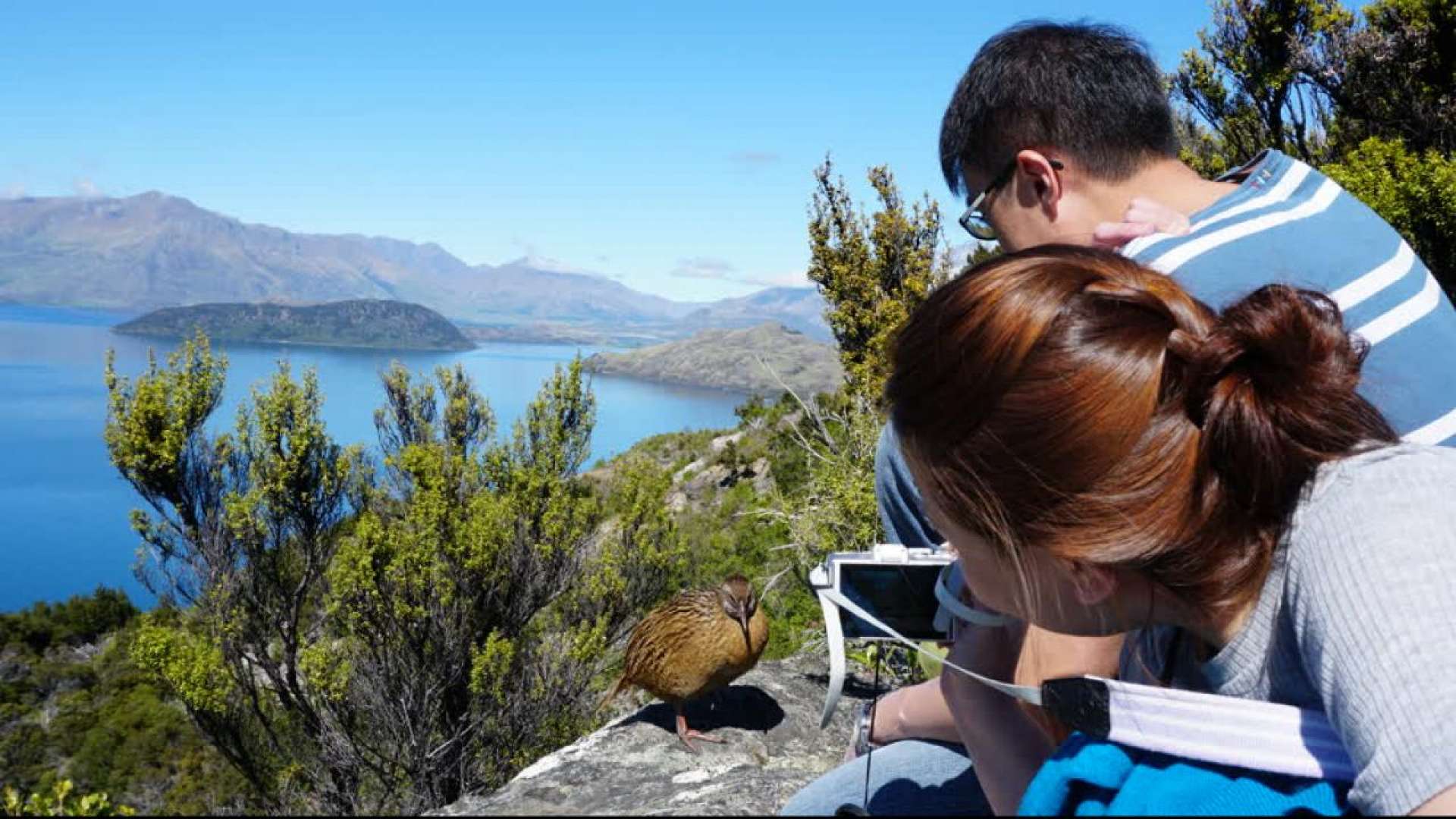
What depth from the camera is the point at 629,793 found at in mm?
2256

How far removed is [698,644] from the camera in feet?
12.7

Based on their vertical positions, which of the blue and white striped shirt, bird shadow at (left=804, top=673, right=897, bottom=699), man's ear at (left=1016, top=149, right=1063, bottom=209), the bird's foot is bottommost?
bird shadow at (left=804, top=673, right=897, bottom=699)

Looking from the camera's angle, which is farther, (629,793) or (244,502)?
(244,502)

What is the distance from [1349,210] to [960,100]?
0.90m

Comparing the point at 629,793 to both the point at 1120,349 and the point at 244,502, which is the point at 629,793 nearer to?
the point at 1120,349

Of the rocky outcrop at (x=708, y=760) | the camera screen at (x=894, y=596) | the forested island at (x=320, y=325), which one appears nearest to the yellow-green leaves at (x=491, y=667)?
the rocky outcrop at (x=708, y=760)

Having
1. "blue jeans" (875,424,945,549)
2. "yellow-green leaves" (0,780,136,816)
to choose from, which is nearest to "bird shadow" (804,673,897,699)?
"blue jeans" (875,424,945,549)

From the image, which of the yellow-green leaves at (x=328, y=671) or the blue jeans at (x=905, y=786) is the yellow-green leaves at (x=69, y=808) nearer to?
the blue jeans at (x=905, y=786)

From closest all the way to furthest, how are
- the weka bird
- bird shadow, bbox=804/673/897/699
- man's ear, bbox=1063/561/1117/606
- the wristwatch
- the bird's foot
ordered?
man's ear, bbox=1063/561/1117/606 → the wristwatch → the bird's foot → the weka bird → bird shadow, bbox=804/673/897/699

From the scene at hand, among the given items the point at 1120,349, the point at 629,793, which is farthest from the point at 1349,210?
the point at 629,793

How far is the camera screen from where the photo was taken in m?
1.46

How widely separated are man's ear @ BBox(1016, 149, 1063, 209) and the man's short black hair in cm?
4

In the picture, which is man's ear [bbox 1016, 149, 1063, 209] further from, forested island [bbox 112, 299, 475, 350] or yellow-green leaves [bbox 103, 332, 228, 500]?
forested island [bbox 112, 299, 475, 350]

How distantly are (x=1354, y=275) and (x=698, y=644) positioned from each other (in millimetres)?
2782
